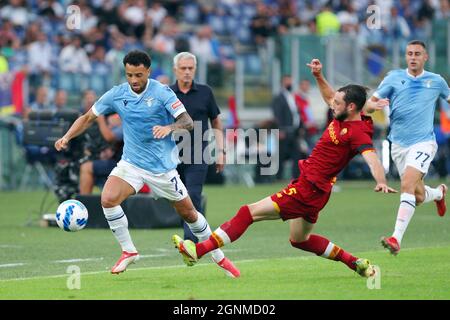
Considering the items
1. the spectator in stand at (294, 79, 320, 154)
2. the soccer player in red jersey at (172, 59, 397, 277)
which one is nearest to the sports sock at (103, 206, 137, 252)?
the soccer player in red jersey at (172, 59, 397, 277)

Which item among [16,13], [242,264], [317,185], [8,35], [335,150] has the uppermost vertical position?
[16,13]

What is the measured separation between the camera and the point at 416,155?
46.2 feet

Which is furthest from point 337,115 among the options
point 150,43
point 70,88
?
point 150,43

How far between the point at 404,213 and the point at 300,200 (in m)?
2.87

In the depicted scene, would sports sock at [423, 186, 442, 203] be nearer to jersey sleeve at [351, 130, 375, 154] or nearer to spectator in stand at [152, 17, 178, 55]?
jersey sleeve at [351, 130, 375, 154]

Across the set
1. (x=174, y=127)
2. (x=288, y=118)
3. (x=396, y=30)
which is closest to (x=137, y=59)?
(x=174, y=127)

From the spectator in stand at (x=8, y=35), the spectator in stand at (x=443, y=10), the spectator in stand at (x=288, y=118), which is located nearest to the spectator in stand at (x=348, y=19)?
the spectator in stand at (x=443, y=10)

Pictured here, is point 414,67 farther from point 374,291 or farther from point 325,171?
point 374,291

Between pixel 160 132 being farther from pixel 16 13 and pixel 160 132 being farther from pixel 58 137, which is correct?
pixel 16 13

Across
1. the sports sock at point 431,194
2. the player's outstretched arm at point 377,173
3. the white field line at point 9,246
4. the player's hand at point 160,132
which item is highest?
the player's hand at point 160,132

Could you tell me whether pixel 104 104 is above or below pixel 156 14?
below

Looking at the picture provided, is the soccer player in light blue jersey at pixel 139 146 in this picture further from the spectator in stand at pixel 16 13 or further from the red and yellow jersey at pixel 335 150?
the spectator in stand at pixel 16 13

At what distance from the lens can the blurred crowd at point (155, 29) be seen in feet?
85.8

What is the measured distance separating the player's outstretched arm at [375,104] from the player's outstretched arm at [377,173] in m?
2.45
